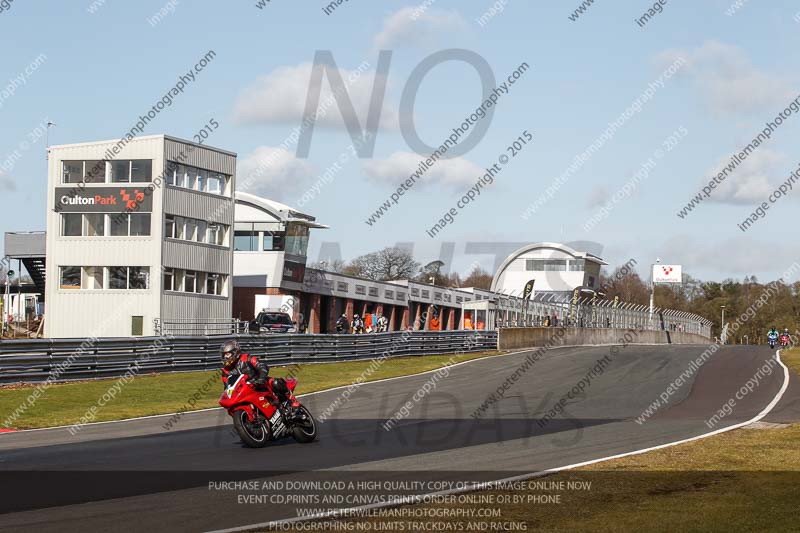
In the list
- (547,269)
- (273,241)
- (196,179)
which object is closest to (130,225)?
(196,179)

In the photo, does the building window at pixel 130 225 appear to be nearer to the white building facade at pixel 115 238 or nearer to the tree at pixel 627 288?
the white building facade at pixel 115 238

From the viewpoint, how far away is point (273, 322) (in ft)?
167

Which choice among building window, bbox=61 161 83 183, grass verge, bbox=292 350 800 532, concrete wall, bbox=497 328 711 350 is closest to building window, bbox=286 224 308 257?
building window, bbox=61 161 83 183

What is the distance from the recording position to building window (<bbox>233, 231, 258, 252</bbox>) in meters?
60.6

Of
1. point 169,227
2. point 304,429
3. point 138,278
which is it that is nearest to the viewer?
point 304,429

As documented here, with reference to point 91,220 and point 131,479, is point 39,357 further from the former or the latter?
point 91,220

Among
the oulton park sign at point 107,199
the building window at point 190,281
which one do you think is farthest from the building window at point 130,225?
the building window at point 190,281

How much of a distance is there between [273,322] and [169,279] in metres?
6.46

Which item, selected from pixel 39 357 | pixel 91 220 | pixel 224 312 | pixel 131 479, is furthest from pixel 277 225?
pixel 131 479

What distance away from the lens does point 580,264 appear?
105 m

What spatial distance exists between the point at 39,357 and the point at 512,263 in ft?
269

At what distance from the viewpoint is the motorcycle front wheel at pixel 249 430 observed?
13.2 metres

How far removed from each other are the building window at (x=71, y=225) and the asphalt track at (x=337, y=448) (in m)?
26.4

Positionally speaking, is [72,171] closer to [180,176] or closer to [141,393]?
[180,176]
